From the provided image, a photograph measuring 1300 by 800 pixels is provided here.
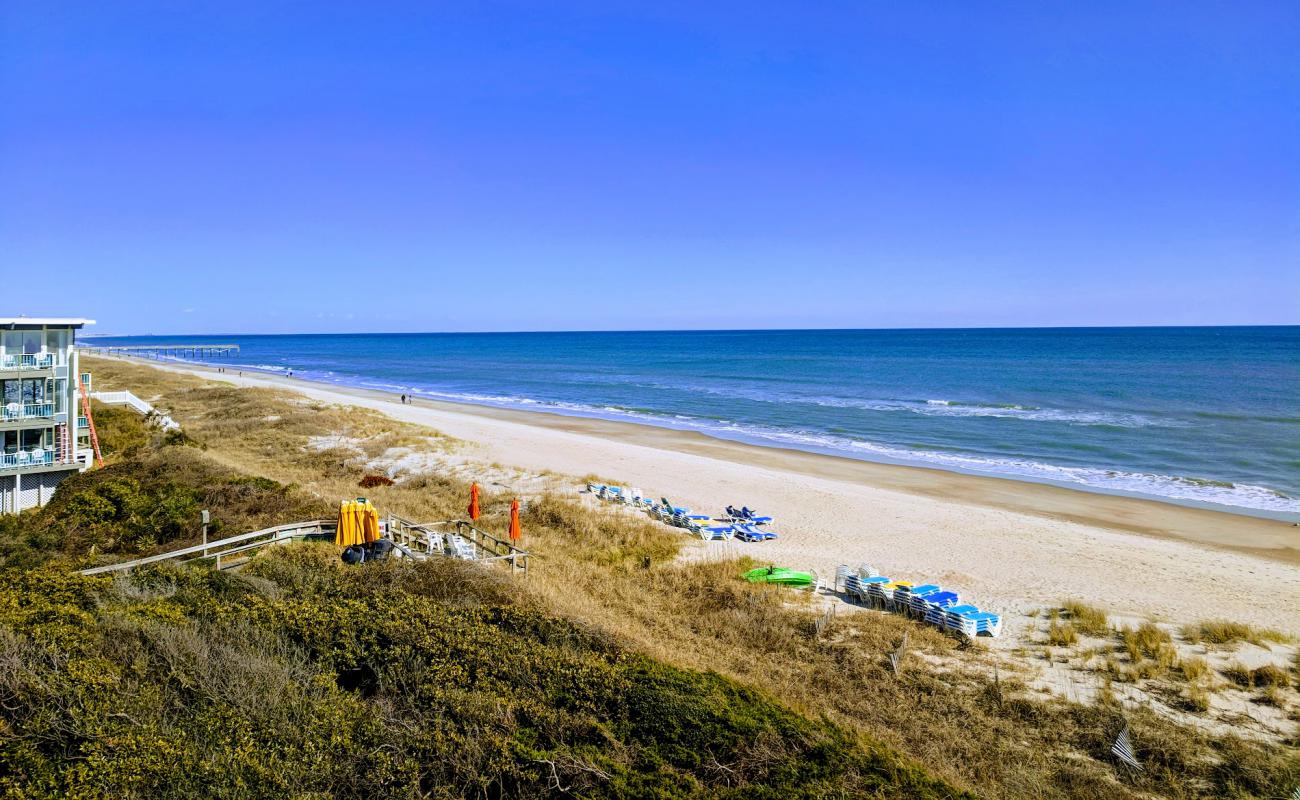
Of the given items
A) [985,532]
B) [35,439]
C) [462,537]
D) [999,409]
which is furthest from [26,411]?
[999,409]

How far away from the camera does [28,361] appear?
1820 cm

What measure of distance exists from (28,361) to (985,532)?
80.4 ft

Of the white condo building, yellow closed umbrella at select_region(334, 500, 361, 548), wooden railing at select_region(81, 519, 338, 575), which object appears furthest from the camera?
the white condo building

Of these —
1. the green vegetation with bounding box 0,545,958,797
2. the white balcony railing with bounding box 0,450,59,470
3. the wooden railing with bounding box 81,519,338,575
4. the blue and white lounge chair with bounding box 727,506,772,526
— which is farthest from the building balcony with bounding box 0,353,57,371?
the blue and white lounge chair with bounding box 727,506,772,526

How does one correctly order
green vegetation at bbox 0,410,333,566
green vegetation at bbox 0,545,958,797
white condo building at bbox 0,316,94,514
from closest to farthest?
green vegetation at bbox 0,545,958,797 < green vegetation at bbox 0,410,333,566 < white condo building at bbox 0,316,94,514

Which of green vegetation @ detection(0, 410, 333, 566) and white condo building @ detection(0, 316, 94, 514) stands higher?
white condo building @ detection(0, 316, 94, 514)

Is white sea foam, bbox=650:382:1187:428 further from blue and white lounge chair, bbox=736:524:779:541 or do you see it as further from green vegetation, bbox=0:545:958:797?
green vegetation, bbox=0:545:958:797

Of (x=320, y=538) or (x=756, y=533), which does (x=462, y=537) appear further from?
(x=756, y=533)

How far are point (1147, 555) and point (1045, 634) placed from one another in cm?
723

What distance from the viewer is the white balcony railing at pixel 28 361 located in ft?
58.4

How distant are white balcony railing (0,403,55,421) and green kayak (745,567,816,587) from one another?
1760 cm

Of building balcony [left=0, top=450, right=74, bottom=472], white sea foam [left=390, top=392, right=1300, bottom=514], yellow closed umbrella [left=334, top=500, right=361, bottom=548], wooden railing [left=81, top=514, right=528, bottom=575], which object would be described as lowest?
white sea foam [left=390, top=392, right=1300, bottom=514]

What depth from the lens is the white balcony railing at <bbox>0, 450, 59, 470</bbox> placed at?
17.5m

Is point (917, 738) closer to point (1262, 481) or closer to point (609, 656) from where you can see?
point (609, 656)
